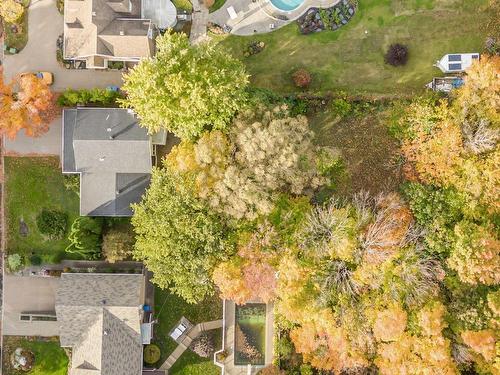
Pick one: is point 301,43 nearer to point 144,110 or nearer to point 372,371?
point 144,110

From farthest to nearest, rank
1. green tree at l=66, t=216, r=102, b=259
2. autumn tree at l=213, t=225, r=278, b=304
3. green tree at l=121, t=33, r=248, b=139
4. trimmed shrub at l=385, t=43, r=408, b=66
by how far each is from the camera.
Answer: trimmed shrub at l=385, t=43, r=408, b=66
green tree at l=66, t=216, r=102, b=259
autumn tree at l=213, t=225, r=278, b=304
green tree at l=121, t=33, r=248, b=139

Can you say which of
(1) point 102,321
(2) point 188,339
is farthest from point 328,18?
(1) point 102,321

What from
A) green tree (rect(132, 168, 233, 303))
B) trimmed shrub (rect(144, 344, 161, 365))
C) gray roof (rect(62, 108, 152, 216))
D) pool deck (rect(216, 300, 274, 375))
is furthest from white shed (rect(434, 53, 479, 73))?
trimmed shrub (rect(144, 344, 161, 365))

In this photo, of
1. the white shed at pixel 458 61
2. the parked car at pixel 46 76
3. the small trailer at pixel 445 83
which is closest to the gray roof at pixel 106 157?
the parked car at pixel 46 76

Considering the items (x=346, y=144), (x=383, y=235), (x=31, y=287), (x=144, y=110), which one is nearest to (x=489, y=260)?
(x=383, y=235)

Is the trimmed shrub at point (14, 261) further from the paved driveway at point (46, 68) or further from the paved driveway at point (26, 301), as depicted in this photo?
the paved driveway at point (46, 68)

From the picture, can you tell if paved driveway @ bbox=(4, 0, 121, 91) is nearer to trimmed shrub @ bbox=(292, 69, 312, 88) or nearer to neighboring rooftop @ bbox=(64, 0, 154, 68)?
neighboring rooftop @ bbox=(64, 0, 154, 68)
